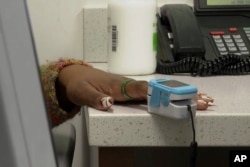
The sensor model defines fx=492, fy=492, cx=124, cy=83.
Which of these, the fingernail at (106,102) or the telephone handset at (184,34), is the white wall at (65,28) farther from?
the fingernail at (106,102)

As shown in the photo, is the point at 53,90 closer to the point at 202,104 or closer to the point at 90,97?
the point at 90,97

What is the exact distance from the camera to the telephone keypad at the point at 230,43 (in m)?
1.01

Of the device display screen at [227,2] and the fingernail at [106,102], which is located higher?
the device display screen at [227,2]

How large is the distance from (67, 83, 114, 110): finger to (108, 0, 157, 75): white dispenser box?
0.21 meters

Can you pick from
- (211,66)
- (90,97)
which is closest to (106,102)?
(90,97)

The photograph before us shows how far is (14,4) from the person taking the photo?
13.5 inches

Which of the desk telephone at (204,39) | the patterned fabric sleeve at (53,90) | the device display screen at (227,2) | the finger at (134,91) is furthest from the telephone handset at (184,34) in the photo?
the finger at (134,91)

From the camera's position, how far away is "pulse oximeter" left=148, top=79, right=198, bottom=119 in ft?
1.89

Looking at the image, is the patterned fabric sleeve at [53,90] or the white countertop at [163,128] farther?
the patterned fabric sleeve at [53,90]

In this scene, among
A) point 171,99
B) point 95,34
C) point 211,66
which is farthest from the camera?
point 95,34

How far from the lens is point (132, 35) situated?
2.88 ft

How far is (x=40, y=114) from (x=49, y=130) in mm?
13

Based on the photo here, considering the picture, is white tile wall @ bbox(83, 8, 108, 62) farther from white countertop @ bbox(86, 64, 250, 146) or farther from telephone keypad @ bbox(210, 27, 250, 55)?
A: white countertop @ bbox(86, 64, 250, 146)

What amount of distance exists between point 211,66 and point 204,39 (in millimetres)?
125
